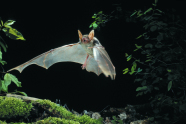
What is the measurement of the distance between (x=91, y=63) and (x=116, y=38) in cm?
63

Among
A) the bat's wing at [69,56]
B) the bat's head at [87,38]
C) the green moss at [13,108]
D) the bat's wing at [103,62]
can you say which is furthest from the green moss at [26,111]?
the bat's head at [87,38]

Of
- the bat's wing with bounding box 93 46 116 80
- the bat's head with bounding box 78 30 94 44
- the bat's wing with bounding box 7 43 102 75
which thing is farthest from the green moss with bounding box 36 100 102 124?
the bat's head with bounding box 78 30 94 44

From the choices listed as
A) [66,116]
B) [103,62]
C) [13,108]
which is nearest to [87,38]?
[103,62]

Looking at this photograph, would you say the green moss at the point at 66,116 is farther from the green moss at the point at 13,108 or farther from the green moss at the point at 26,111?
the green moss at the point at 13,108

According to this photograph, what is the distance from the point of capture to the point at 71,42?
246 centimetres

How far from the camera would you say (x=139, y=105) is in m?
2.55

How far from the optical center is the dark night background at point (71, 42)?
2.44m

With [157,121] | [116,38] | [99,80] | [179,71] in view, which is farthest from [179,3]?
[99,80]

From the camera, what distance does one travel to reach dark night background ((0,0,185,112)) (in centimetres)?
244

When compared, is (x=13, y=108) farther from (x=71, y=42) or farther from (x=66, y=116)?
(x=71, y=42)

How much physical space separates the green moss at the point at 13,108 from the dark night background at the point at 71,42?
0.87m

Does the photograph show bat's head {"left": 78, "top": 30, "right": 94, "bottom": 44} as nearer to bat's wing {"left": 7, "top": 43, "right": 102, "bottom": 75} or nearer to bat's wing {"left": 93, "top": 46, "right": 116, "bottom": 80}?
bat's wing {"left": 93, "top": 46, "right": 116, "bottom": 80}

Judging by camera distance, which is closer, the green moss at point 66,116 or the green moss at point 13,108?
the green moss at point 13,108

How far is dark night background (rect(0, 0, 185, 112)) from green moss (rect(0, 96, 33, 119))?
868 mm
